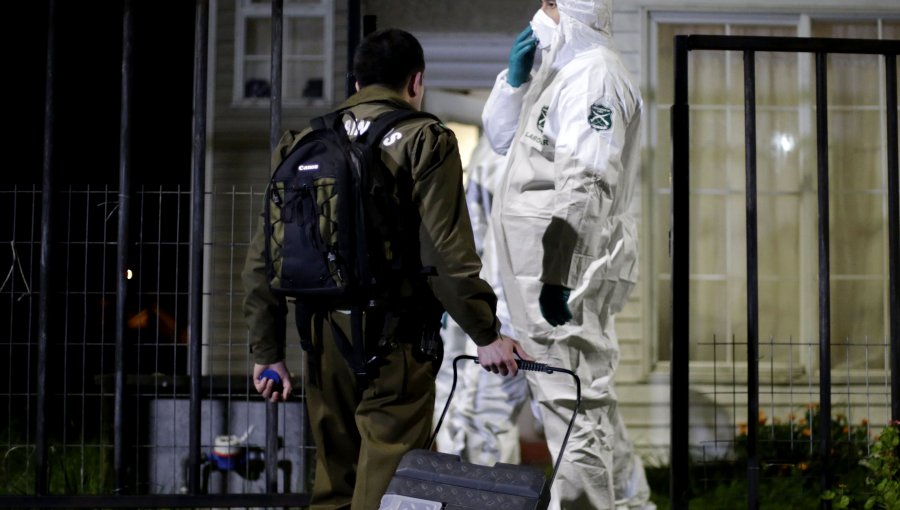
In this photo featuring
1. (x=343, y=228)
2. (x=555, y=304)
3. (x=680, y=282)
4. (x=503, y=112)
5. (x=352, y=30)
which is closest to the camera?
(x=343, y=228)

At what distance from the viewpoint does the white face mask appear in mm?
3729

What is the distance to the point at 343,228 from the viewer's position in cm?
254

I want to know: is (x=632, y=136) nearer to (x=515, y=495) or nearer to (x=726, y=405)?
(x=515, y=495)

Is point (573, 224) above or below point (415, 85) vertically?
below

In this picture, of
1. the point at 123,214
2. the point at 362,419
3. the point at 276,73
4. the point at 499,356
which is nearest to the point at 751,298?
the point at 499,356

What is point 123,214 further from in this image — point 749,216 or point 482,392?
point 749,216

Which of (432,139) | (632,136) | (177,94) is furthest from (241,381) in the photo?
(177,94)

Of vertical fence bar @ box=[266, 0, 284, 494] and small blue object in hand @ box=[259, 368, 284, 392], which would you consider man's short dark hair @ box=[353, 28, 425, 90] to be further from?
vertical fence bar @ box=[266, 0, 284, 494]

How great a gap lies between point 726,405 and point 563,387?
7.79ft

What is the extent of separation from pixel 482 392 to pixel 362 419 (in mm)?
1997

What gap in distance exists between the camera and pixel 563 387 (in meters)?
3.54

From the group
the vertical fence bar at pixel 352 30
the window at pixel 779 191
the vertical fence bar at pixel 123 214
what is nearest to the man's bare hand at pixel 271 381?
the vertical fence bar at pixel 123 214

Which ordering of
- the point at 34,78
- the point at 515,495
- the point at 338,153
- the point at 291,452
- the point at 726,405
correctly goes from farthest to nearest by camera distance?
the point at 34,78 → the point at 726,405 → the point at 291,452 → the point at 338,153 → the point at 515,495

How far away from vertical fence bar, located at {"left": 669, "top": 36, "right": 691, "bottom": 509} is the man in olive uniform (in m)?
1.05
